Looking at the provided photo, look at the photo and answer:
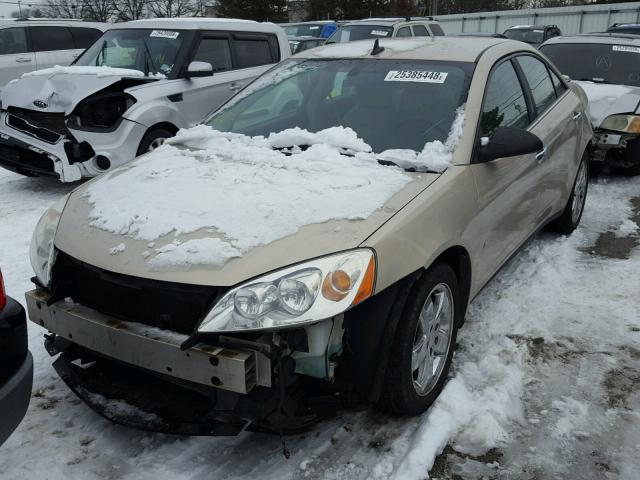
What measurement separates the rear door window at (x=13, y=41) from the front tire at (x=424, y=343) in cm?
1116

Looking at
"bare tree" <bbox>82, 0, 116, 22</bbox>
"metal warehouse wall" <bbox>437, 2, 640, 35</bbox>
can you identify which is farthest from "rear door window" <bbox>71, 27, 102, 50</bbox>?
"bare tree" <bbox>82, 0, 116, 22</bbox>

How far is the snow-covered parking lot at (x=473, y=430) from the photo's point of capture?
254 cm

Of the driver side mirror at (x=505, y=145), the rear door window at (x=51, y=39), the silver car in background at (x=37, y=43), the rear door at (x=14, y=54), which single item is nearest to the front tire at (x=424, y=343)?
the driver side mirror at (x=505, y=145)

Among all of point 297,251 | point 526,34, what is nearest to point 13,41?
point 297,251

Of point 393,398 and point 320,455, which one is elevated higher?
point 393,398

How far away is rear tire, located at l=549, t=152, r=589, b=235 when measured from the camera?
5043mm

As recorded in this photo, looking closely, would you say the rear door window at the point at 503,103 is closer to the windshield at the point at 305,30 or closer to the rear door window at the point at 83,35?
the rear door window at the point at 83,35

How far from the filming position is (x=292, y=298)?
225cm

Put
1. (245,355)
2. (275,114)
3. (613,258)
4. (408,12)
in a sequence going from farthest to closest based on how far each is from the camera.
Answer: (408,12) → (613,258) → (275,114) → (245,355)

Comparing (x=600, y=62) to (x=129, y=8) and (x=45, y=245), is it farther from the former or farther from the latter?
(x=129, y=8)

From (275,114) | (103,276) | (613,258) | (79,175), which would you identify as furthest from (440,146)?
(79,175)

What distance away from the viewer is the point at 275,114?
12.6ft

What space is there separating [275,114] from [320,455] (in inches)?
83.9

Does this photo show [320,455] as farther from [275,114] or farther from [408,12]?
[408,12]
